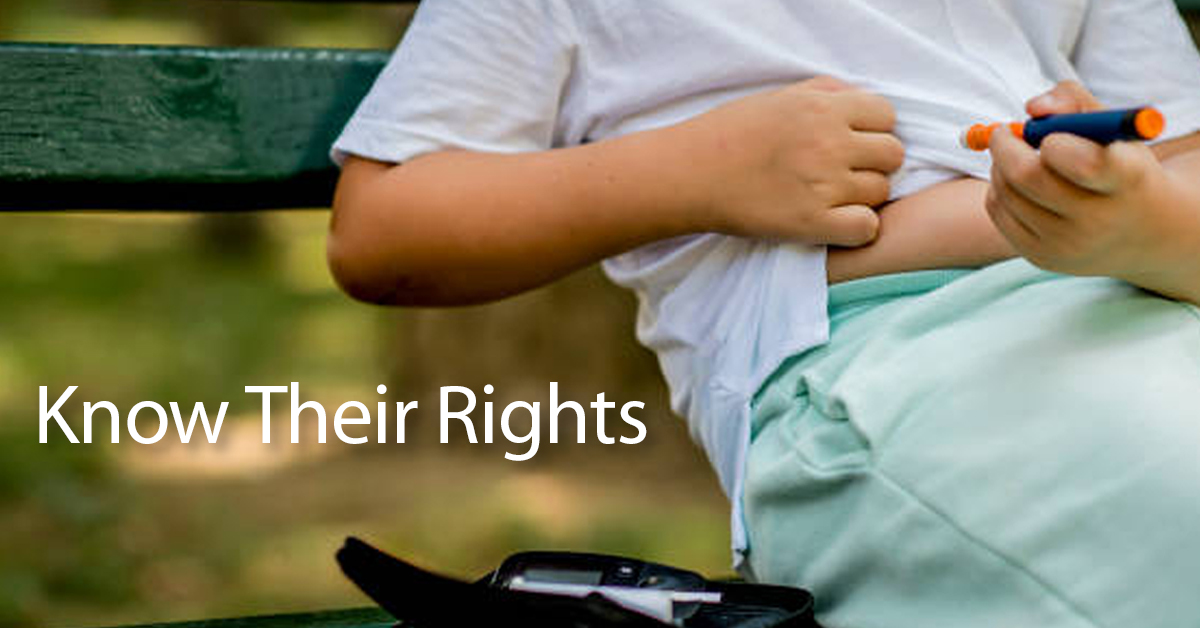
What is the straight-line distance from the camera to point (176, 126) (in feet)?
4.83

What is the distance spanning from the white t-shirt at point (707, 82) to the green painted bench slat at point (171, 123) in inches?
8.1

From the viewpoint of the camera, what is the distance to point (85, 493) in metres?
3.59

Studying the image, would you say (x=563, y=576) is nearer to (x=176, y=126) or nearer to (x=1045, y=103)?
(x=1045, y=103)

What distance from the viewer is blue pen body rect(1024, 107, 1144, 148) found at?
32.6 inches

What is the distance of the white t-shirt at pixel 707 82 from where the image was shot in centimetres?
126

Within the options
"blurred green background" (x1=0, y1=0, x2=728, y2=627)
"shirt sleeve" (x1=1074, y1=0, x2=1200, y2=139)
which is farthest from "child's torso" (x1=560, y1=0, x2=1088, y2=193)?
"blurred green background" (x1=0, y1=0, x2=728, y2=627)

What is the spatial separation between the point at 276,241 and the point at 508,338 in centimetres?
159

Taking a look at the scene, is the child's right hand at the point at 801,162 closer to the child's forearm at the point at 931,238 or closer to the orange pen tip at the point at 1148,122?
the child's forearm at the point at 931,238

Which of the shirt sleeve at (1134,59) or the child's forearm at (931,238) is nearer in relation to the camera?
the child's forearm at (931,238)

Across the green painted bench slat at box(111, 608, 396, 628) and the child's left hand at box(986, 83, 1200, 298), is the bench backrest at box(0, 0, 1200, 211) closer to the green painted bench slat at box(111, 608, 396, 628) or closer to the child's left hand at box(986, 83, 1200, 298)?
the green painted bench slat at box(111, 608, 396, 628)

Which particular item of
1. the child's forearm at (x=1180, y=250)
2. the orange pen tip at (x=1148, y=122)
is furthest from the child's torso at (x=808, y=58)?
the orange pen tip at (x=1148, y=122)

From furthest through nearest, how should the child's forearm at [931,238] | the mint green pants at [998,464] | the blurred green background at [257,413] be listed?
1. the blurred green background at [257,413]
2. the child's forearm at [931,238]
3. the mint green pants at [998,464]

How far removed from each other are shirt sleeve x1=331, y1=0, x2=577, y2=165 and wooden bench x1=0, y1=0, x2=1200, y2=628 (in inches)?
8.7

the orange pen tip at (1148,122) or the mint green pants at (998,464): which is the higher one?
the orange pen tip at (1148,122)
